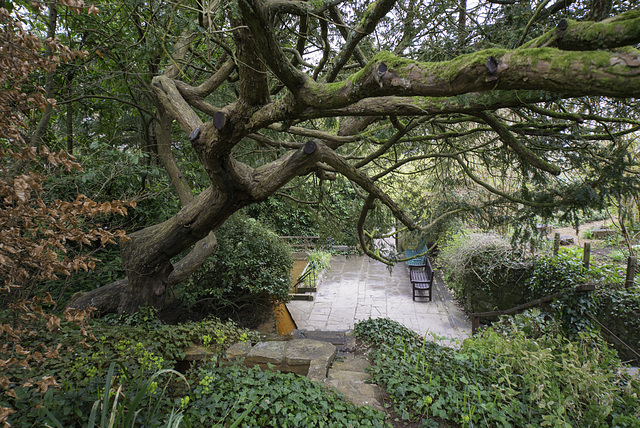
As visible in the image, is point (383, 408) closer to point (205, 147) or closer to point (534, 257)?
point (205, 147)

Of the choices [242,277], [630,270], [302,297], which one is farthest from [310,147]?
[302,297]

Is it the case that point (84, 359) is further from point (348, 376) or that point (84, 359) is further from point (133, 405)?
point (348, 376)

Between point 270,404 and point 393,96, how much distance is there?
2.50 meters

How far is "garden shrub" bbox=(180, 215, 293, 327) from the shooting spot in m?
6.37

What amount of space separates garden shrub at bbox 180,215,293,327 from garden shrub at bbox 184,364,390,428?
127 inches

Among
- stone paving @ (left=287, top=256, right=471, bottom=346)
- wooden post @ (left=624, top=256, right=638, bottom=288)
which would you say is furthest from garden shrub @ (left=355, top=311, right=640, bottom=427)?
stone paving @ (left=287, top=256, right=471, bottom=346)

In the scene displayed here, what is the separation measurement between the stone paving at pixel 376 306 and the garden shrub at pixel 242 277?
1.25m

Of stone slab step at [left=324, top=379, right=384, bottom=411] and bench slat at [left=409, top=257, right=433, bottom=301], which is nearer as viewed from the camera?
stone slab step at [left=324, top=379, right=384, bottom=411]

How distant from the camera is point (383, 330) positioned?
5074 mm

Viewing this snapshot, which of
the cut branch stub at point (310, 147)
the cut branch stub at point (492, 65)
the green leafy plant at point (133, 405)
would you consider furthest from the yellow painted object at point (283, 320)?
the cut branch stub at point (492, 65)

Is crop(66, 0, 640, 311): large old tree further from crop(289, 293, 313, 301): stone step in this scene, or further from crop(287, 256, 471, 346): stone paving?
crop(289, 293, 313, 301): stone step

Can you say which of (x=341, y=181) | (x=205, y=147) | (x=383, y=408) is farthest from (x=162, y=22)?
(x=383, y=408)

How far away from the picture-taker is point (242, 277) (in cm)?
646

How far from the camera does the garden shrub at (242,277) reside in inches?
251
